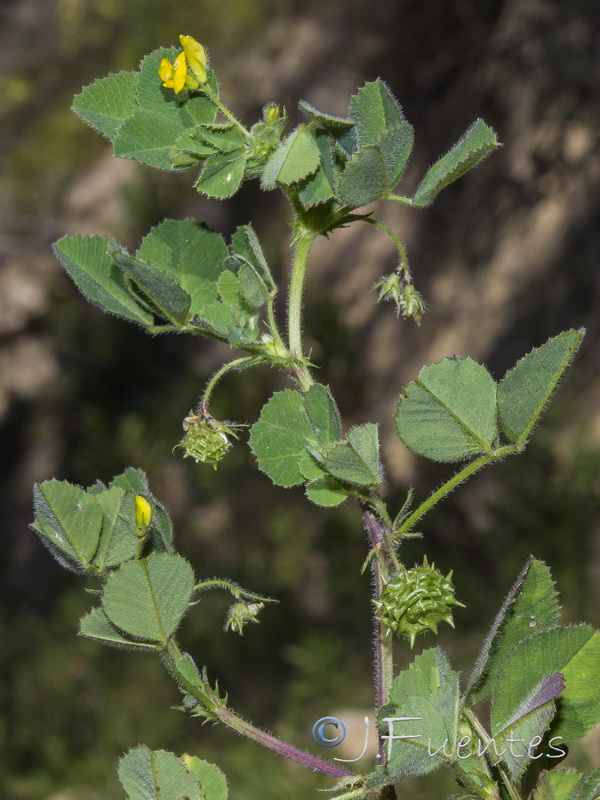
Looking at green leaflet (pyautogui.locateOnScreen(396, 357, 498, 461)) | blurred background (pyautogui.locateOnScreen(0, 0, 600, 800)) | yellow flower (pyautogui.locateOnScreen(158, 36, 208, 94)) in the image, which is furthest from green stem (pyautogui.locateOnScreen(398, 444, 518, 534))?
blurred background (pyautogui.locateOnScreen(0, 0, 600, 800))

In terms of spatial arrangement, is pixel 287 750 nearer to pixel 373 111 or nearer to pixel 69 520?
pixel 69 520

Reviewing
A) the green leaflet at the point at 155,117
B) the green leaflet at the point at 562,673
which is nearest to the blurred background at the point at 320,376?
the green leaflet at the point at 562,673

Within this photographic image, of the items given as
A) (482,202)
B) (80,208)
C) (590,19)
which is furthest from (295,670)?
(80,208)

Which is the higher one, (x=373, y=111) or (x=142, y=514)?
(x=373, y=111)

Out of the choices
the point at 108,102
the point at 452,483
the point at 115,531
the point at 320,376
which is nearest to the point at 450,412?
the point at 452,483

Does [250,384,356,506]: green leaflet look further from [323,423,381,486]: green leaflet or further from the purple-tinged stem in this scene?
the purple-tinged stem

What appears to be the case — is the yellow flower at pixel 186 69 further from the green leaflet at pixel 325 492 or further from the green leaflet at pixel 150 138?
the green leaflet at pixel 325 492
